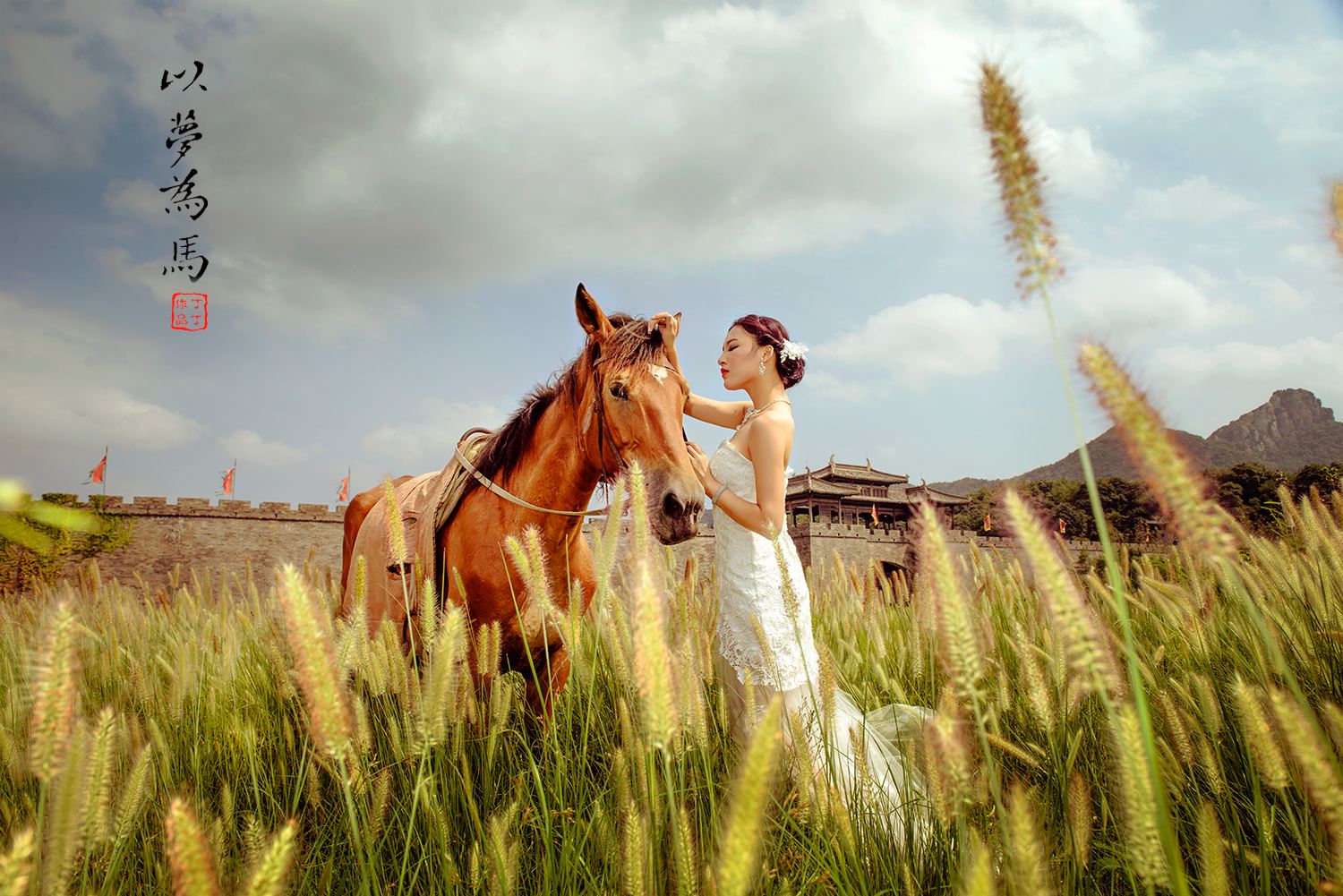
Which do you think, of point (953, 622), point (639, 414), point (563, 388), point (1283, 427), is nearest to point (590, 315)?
point (563, 388)

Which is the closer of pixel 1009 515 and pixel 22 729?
pixel 1009 515

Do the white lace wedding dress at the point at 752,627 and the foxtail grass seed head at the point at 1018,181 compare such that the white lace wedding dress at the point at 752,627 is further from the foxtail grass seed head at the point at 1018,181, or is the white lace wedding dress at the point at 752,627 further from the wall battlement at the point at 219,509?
the wall battlement at the point at 219,509

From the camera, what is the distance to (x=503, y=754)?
2.26 meters

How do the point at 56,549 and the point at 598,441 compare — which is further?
the point at 56,549

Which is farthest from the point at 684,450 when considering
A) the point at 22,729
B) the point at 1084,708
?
Result: the point at 22,729

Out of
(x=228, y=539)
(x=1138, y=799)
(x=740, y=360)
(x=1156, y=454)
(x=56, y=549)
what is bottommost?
(x=1138, y=799)

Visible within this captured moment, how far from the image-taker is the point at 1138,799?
2.59ft

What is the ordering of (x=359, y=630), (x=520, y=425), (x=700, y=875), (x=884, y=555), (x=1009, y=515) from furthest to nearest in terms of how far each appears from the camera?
(x=884, y=555)
(x=520, y=425)
(x=359, y=630)
(x=700, y=875)
(x=1009, y=515)

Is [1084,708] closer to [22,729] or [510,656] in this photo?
[510,656]

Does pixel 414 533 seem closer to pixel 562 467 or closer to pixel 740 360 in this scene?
pixel 562 467

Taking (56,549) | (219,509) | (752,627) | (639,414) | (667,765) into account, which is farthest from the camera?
(219,509)

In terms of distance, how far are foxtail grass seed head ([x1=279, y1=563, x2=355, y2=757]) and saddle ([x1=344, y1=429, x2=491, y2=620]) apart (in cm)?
222

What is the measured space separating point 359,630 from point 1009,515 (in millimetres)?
1520

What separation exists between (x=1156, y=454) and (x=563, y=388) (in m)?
2.62
